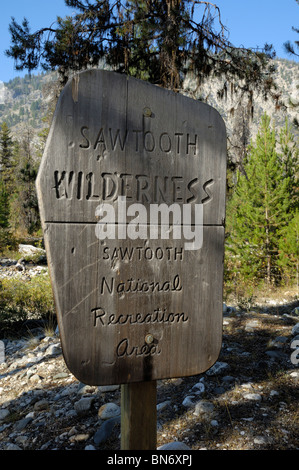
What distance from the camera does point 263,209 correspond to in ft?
36.2

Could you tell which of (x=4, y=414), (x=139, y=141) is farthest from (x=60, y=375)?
→ (x=139, y=141)

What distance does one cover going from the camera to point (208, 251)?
1.81 m

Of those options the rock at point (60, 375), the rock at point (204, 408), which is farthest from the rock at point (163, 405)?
the rock at point (60, 375)

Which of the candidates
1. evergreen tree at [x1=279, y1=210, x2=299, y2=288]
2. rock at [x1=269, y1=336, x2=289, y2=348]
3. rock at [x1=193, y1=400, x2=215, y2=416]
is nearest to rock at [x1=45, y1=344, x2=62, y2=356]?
rock at [x1=193, y1=400, x2=215, y2=416]

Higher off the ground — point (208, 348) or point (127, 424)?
point (208, 348)

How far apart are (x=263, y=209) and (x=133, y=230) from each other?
395 inches

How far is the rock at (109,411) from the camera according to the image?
288cm

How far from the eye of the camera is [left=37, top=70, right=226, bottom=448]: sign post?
5.29 feet

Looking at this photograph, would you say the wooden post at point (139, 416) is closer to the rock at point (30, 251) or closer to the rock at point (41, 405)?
the rock at point (41, 405)

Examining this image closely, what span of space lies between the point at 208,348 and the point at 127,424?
0.56m

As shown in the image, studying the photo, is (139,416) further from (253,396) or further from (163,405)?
(253,396)

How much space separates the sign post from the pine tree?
9.42 meters
